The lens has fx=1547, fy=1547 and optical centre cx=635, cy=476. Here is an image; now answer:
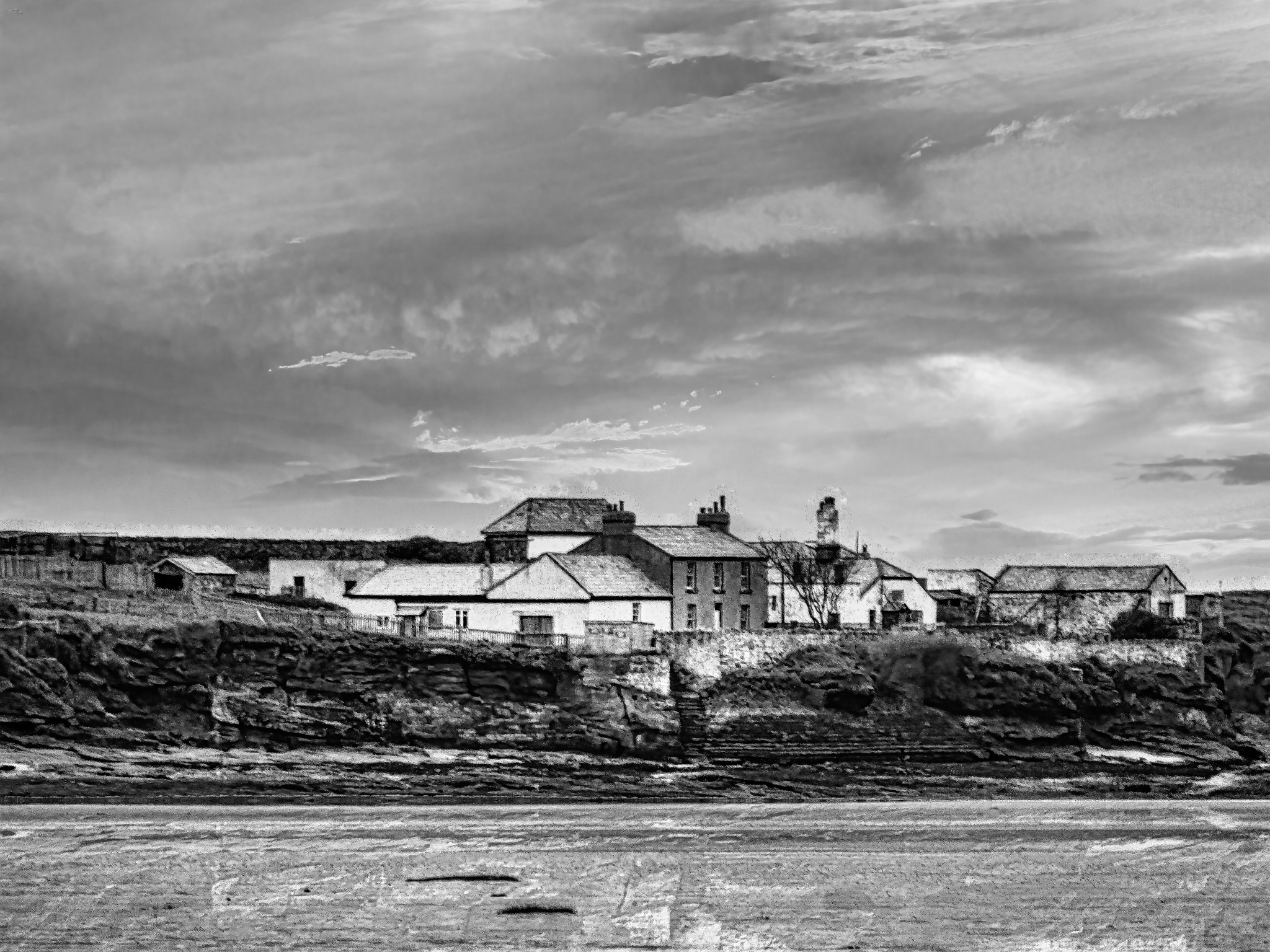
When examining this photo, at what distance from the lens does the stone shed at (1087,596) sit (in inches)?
2756

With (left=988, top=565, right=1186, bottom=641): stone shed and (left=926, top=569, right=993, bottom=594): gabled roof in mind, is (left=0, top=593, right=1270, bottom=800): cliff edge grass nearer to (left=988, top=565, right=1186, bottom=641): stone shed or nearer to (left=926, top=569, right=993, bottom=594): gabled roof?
(left=988, top=565, right=1186, bottom=641): stone shed

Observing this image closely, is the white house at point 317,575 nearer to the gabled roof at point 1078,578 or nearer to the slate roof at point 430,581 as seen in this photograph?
the slate roof at point 430,581

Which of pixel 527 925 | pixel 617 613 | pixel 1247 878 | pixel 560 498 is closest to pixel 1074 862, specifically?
pixel 1247 878

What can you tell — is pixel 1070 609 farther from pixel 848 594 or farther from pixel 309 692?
pixel 309 692

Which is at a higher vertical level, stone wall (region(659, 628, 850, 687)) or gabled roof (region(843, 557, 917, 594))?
gabled roof (region(843, 557, 917, 594))

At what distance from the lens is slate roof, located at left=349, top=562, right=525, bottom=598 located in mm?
56094

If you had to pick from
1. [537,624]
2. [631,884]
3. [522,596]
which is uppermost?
[522,596]

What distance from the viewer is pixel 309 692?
4403 centimetres

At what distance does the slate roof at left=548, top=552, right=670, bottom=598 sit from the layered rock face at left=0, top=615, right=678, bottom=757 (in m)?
6.64

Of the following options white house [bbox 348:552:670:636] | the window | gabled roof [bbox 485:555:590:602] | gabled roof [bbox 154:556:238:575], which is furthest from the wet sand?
gabled roof [bbox 154:556:238:575]

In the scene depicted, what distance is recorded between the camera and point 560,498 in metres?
66.8

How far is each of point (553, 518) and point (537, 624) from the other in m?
11.6

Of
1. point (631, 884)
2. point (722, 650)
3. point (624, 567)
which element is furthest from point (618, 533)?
point (631, 884)

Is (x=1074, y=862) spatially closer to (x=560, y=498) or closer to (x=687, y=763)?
(x=687, y=763)
